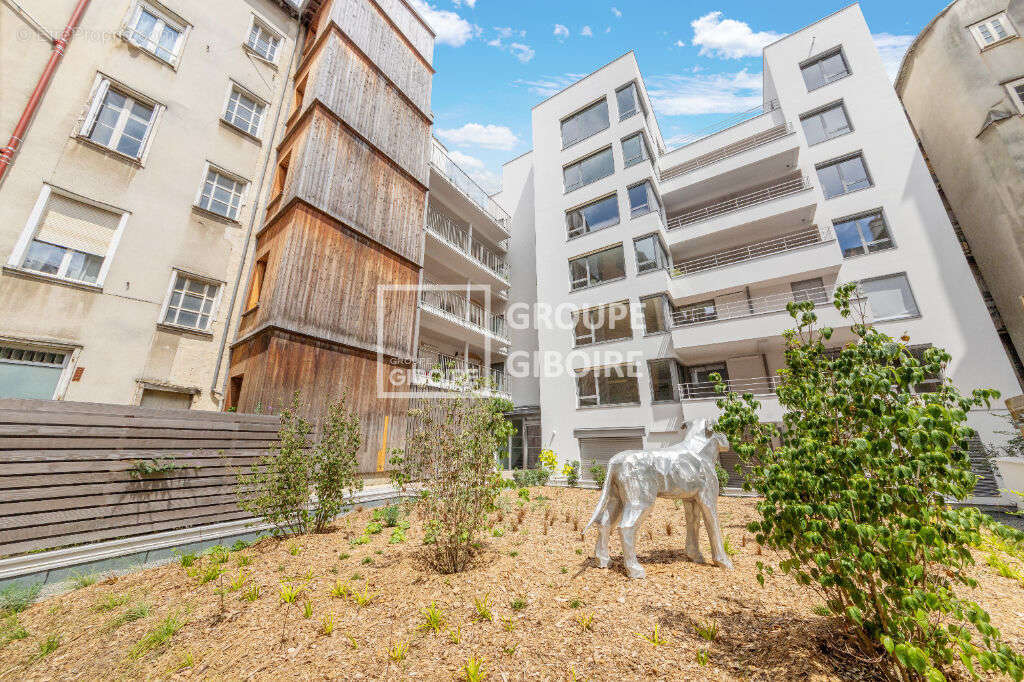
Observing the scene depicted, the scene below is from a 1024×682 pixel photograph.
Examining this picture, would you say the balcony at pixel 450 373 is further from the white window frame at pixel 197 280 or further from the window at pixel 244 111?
the window at pixel 244 111

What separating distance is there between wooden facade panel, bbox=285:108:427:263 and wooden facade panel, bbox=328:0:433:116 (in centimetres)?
449

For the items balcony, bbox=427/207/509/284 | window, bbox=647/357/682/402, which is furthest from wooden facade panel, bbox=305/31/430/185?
window, bbox=647/357/682/402

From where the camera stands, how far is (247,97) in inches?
558

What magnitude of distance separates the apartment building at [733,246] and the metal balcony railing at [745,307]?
0.09 meters

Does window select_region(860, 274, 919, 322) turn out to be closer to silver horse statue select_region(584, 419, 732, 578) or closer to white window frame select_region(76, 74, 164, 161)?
silver horse statue select_region(584, 419, 732, 578)

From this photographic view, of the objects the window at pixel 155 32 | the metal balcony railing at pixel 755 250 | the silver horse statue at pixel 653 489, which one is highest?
the window at pixel 155 32

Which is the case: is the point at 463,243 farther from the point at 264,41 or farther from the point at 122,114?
the point at 122,114

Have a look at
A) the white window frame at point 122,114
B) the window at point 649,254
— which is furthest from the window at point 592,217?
the white window frame at point 122,114

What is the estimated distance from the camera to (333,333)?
474 inches

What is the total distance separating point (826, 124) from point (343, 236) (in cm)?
2298

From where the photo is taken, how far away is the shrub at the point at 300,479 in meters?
6.82

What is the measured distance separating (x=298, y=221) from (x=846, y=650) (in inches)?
572

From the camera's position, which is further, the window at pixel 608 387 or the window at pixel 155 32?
the window at pixel 608 387

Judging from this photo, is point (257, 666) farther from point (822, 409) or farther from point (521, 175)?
point (521, 175)
